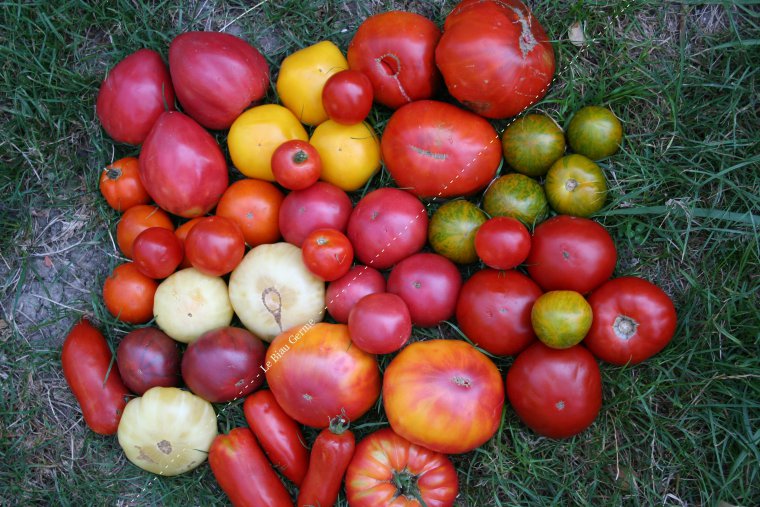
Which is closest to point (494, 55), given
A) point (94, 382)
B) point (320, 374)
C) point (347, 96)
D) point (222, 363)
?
point (347, 96)

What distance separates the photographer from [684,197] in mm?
3834

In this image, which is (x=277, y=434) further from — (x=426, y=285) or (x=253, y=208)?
(x=253, y=208)

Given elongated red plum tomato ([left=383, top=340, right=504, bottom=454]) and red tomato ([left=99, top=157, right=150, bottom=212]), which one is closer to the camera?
elongated red plum tomato ([left=383, top=340, right=504, bottom=454])

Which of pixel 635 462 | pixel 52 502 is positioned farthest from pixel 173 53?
pixel 635 462

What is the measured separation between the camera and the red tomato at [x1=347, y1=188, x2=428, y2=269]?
12.0 feet

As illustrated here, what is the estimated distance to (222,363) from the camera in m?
3.63

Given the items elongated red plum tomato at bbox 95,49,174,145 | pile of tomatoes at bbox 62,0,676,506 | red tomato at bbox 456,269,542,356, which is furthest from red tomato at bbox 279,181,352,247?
elongated red plum tomato at bbox 95,49,174,145

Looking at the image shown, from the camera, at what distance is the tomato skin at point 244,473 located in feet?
11.7

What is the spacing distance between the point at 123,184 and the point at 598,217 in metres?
2.85

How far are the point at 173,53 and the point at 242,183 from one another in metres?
0.84

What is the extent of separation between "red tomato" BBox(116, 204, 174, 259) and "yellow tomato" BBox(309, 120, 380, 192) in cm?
101

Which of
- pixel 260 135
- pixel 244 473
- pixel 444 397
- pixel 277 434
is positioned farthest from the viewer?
pixel 260 135

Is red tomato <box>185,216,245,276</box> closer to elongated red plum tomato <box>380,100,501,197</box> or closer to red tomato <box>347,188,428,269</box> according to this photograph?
red tomato <box>347,188,428,269</box>

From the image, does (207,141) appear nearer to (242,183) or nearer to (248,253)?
(242,183)
